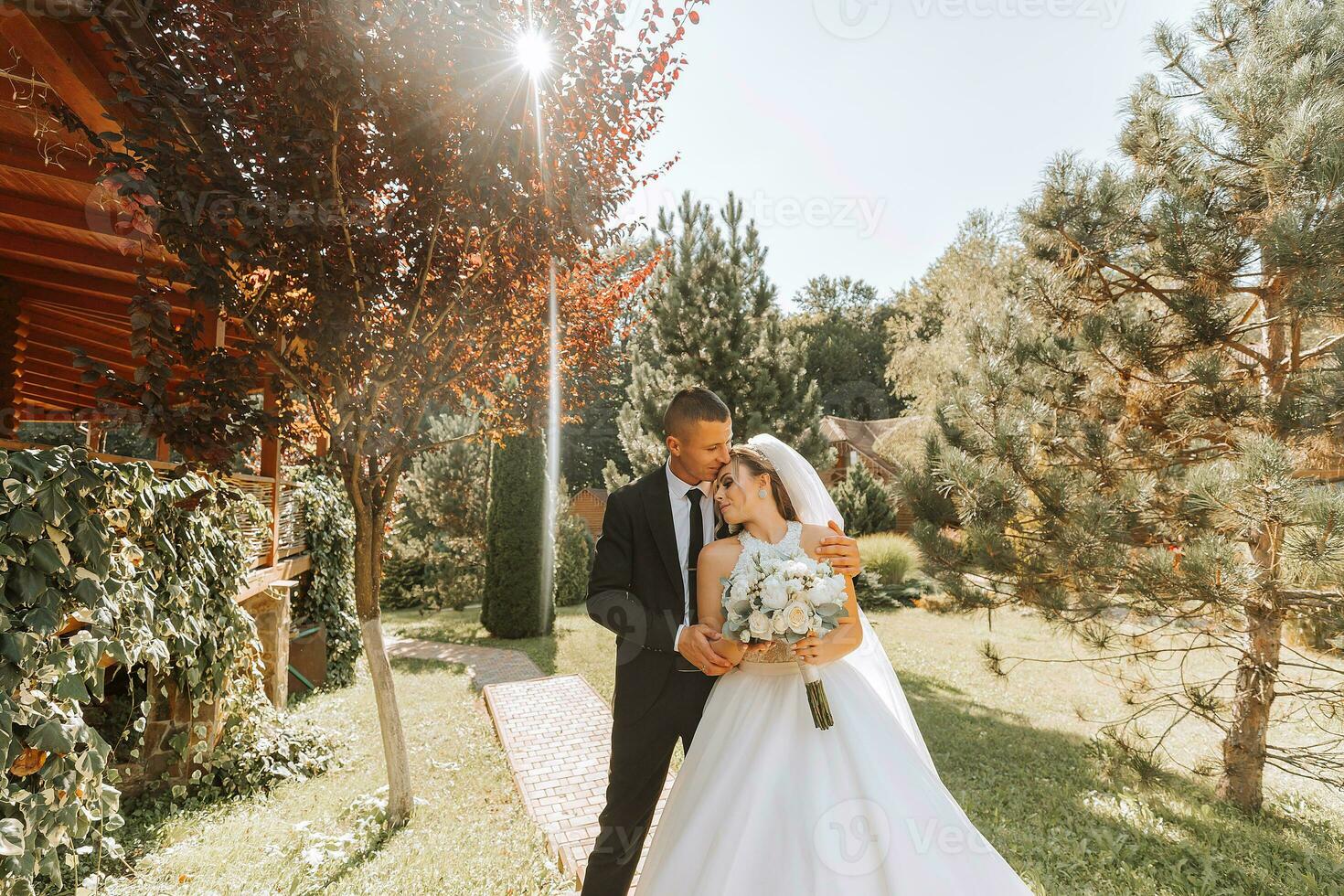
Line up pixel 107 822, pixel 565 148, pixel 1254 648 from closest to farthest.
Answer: pixel 107 822
pixel 565 148
pixel 1254 648

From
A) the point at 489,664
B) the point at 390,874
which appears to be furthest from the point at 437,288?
the point at 489,664

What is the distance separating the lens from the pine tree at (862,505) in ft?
66.3

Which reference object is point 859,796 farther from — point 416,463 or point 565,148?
point 416,463

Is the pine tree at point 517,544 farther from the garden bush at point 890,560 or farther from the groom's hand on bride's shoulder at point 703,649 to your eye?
the groom's hand on bride's shoulder at point 703,649

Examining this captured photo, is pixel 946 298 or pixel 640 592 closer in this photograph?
pixel 640 592

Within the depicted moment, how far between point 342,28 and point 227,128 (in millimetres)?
904

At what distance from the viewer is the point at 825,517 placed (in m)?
3.42

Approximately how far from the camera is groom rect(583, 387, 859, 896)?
9.77 feet

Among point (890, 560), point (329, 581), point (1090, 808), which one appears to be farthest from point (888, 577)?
point (329, 581)

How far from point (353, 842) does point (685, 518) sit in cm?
343

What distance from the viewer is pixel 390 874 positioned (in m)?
3.94

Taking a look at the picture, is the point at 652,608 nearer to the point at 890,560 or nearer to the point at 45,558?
the point at 45,558

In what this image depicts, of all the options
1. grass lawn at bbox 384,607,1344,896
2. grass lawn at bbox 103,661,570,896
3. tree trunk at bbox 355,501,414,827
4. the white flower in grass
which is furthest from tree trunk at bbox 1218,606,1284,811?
tree trunk at bbox 355,501,414,827

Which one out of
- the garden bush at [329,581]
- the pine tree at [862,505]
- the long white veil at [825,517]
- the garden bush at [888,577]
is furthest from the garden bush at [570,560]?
the long white veil at [825,517]
